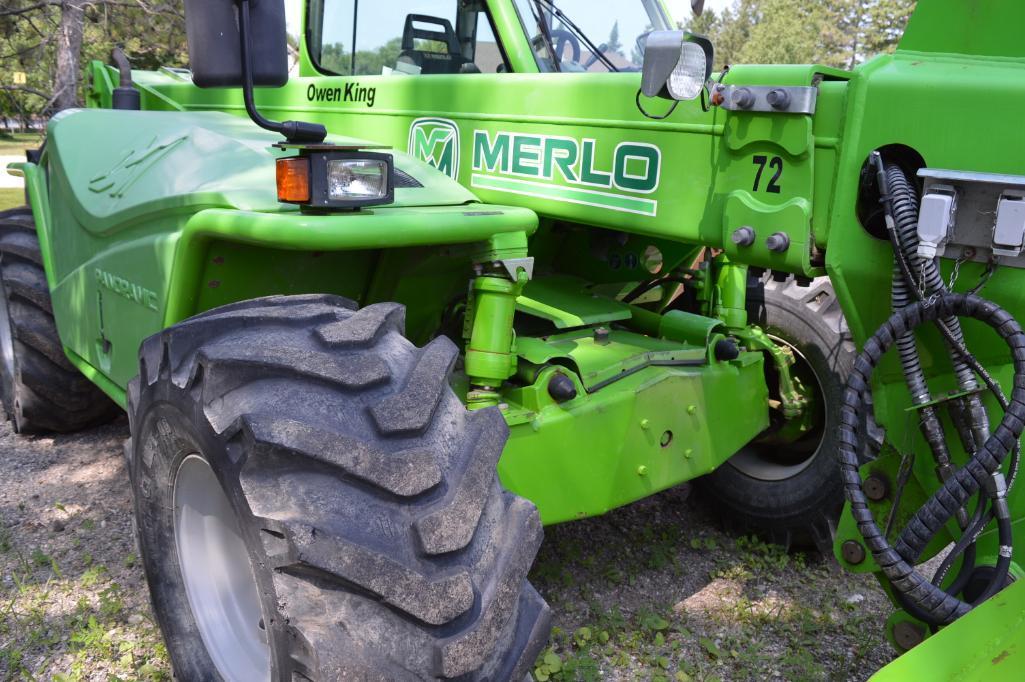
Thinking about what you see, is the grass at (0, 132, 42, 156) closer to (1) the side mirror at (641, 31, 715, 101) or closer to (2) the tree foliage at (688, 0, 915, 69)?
(1) the side mirror at (641, 31, 715, 101)

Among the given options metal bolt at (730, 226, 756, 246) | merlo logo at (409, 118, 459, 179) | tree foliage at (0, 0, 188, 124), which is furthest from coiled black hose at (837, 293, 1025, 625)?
tree foliage at (0, 0, 188, 124)

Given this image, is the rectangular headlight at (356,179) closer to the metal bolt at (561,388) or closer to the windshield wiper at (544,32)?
the metal bolt at (561,388)

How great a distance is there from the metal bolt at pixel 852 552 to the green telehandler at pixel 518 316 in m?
0.03

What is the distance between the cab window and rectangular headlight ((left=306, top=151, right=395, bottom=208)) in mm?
1054

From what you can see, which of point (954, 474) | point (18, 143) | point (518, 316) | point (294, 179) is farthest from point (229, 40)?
point (18, 143)

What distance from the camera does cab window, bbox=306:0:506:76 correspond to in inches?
124

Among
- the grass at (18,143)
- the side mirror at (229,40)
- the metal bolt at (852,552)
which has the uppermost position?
the side mirror at (229,40)

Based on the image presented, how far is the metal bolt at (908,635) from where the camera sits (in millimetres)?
2291

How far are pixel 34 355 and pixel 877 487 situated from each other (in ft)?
11.1

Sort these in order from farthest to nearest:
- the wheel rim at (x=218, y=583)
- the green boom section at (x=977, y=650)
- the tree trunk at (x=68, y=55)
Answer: the tree trunk at (x=68, y=55), the wheel rim at (x=218, y=583), the green boom section at (x=977, y=650)

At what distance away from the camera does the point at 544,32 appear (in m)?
3.09

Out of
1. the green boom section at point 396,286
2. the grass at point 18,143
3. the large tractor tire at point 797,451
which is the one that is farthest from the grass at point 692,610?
the grass at point 18,143

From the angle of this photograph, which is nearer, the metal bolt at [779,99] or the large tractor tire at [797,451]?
the metal bolt at [779,99]

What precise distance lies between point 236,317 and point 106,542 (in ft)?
6.26
